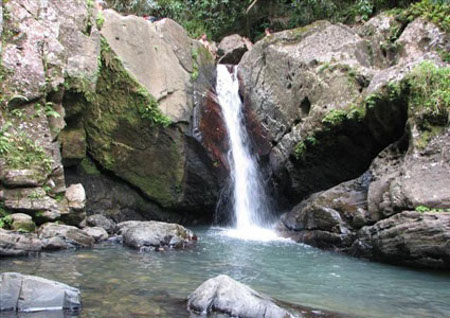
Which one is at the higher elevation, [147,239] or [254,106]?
[254,106]

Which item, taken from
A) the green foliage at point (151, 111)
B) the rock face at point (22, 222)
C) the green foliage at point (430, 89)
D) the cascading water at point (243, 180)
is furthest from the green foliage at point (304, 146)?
the rock face at point (22, 222)

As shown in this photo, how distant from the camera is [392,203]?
9.34 metres

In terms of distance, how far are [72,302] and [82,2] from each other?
9.63 m

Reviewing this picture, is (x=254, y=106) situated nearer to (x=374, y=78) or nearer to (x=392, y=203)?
(x=374, y=78)

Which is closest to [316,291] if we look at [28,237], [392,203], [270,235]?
[392,203]

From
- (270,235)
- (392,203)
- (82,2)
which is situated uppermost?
(82,2)

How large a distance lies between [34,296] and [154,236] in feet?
16.0

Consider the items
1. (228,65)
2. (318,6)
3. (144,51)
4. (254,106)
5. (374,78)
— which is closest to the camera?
(374,78)

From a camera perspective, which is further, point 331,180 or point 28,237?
point 331,180

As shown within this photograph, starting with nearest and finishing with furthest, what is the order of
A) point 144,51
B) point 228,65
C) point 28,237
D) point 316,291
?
point 316,291 → point 28,237 → point 144,51 → point 228,65

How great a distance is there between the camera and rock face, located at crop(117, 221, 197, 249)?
377 inches

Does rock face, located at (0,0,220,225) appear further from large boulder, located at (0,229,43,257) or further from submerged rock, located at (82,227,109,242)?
large boulder, located at (0,229,43,257)

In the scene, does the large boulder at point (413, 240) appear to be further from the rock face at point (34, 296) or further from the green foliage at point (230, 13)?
the green foliage at point (230, 13)

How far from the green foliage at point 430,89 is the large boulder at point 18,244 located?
814cm
